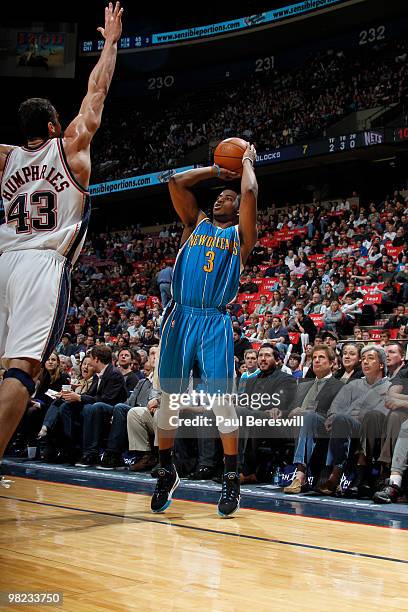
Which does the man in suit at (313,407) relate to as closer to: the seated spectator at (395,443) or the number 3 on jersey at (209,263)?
the seated spectator at (395,443)

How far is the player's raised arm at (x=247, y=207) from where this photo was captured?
4660 mm

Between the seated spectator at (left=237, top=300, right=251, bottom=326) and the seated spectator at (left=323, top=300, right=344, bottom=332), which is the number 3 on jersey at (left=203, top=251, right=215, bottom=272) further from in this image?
the seated spectator at (left=237, top=300, right=251, bottom=326)

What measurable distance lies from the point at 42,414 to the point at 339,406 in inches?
167

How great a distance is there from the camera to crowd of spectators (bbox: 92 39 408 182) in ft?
69.8

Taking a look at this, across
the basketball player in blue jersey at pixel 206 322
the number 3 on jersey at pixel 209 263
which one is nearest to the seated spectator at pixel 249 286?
the basketball player in blue jersey at pixel 206 322

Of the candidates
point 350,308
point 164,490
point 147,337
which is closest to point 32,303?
point 164,490

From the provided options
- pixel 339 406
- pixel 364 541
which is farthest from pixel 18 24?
pixel 364 541

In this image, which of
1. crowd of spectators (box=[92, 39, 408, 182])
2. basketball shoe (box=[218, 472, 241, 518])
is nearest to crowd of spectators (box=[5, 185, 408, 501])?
basketball shoe (box=[218, 472, 241, 518])

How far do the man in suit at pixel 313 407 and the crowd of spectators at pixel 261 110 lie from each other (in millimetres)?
14869

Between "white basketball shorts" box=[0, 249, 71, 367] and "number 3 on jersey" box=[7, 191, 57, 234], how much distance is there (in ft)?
0.45

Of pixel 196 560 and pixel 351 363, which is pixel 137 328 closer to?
pixel 351 363

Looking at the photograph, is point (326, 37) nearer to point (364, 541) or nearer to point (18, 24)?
point (18, 24)

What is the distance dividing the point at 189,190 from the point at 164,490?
6.59 ft

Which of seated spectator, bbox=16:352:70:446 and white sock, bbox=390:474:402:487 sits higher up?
seated spectator, bbox=16:352:70:446
